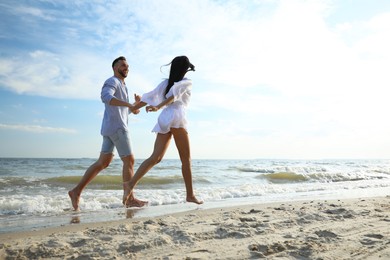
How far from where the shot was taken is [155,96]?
4457 millimetres

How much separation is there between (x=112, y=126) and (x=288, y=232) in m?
2.81

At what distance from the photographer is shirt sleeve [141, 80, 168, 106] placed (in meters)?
4.43

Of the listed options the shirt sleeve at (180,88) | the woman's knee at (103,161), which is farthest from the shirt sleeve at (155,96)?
the woman's knee at (103,161)

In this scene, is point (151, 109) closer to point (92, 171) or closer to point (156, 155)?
point (156, 155)

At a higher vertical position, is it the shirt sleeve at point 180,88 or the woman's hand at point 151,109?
the shirt sleeve at point 180,88

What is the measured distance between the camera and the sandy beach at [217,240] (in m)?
2.52

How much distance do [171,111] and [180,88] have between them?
0.31 meters

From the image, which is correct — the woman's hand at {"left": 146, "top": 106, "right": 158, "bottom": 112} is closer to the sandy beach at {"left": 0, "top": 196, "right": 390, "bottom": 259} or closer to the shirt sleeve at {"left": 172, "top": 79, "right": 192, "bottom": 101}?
the shirt sleeve at {"left": 172, "top": 79, "right": 192, "bottom": 101}

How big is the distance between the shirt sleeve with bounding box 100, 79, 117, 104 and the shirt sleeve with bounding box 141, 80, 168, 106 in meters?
0.56

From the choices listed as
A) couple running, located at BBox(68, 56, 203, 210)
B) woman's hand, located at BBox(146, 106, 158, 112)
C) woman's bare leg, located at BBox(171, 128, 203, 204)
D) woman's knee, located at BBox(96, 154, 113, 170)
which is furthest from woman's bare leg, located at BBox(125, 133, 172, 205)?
woman's knee, located at BBox(96, 154, 113, 170)

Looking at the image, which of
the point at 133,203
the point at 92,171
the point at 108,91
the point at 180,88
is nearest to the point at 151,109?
the point at 180,88

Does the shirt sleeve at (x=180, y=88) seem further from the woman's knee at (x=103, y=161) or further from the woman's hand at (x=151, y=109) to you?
the woman's knee at (x=103, y=161)

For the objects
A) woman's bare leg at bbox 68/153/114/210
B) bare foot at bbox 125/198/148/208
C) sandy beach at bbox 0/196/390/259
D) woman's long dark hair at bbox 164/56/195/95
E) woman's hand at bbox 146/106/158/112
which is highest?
woman's long dark hair at bbox 164/56/195/95

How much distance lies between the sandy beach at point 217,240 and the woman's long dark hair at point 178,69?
1791 millimetres
